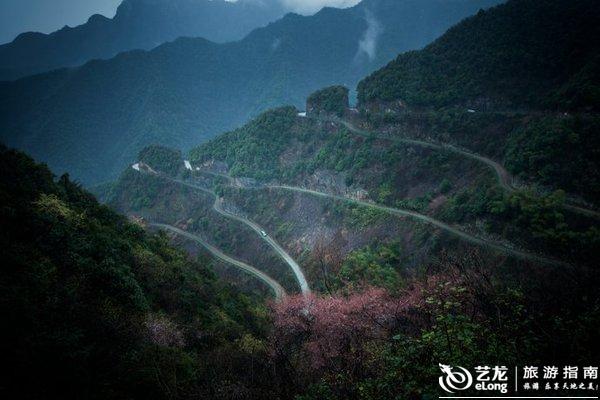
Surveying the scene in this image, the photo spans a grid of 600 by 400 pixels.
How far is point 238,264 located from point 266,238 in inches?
345

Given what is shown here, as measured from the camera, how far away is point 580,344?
858 centimetres

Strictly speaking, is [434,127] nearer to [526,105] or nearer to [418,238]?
[526,105]

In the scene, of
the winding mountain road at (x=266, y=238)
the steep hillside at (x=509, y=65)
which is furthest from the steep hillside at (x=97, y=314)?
the steep hillside at (x=509, y=65)

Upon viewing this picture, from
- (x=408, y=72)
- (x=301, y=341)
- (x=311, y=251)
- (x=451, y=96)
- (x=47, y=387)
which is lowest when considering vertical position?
(x=301, y=341)

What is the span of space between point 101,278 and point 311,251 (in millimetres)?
44166

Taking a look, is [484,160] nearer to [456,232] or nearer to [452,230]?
[452,230]

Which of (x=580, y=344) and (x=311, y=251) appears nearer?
(x=580, y=344)

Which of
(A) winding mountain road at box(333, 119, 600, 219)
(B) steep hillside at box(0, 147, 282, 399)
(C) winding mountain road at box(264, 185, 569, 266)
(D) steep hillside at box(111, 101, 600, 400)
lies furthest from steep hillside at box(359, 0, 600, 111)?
(B) steep hillside at box(0, 147, 282, 399)

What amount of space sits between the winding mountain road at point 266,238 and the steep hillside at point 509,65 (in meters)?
43.4

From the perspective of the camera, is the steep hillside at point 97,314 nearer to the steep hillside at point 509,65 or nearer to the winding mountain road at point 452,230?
the winding mountain road at point 452,230

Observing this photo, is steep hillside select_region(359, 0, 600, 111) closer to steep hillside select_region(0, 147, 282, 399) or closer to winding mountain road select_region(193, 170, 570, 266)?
winding mountain road select_region(193, 170, 570, 266)

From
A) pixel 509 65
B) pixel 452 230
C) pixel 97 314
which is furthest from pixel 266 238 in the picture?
pixel 509 65

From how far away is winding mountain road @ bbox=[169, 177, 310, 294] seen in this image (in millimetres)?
57500

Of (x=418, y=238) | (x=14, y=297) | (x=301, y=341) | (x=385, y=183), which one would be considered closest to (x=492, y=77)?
(x=385, y=183)
